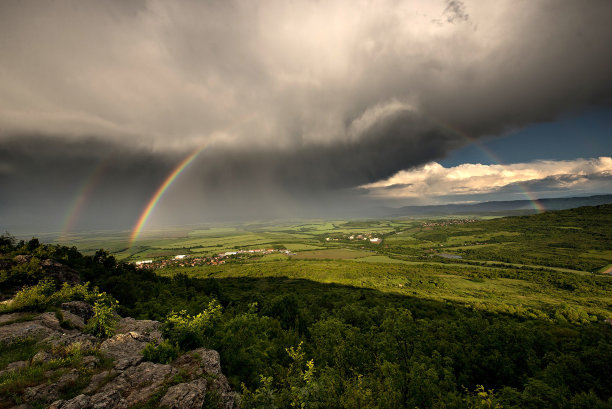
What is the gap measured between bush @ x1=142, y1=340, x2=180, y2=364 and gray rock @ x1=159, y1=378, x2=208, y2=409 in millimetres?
3072

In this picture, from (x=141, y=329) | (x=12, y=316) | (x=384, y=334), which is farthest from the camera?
(x=384, y=334)

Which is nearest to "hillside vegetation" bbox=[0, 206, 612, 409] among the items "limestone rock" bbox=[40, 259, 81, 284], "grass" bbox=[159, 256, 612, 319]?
"grass" bbox=[159, 256, 612, 319]

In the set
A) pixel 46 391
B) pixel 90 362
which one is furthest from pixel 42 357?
pixel 46 391

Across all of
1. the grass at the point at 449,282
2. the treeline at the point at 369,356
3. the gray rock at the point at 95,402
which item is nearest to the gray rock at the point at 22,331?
the treeline at the point at 369,356

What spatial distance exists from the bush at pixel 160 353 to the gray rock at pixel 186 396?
3.07m

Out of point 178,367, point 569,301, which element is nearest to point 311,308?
point 178,367

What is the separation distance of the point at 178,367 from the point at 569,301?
107922 mm

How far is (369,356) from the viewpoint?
968 inches

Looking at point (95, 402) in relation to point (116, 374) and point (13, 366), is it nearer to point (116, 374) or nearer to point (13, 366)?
point (116, 374)

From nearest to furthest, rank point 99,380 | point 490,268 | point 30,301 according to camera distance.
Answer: point 99,380, point 30,301, point 490,268

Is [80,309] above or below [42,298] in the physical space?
below

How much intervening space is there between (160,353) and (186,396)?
14.1 feet

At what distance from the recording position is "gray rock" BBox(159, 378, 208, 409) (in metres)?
8.80

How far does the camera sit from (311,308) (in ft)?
156
